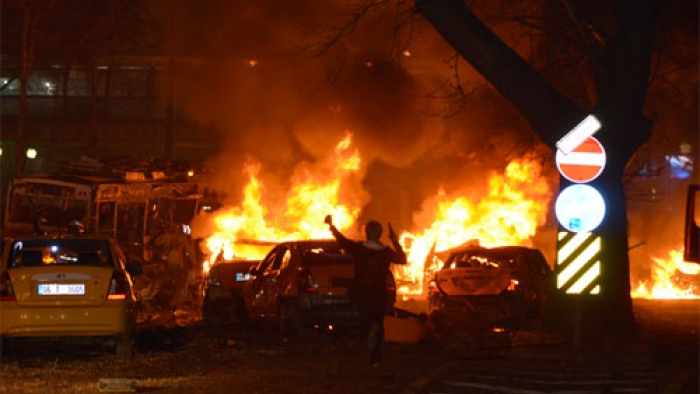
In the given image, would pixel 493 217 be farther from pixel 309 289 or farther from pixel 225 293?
pixel 309 289

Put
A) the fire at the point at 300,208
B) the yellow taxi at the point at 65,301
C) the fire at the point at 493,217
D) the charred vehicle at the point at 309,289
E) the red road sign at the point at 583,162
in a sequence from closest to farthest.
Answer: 1. the red road sign at the point at 583,162
2. the yellow taxi at the point at 65,301
3. the charred vehicle at the point at 309,289
4. the fire at the point at 300,208
5. the fire at the point at 493,217

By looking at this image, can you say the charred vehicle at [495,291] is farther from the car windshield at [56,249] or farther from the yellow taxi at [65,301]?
the car windshield at [56,249]

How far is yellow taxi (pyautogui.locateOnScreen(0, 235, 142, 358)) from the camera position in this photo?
494 inches

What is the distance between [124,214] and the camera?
23.9 metres

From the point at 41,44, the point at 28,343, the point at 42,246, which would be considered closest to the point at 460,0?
the point at 42,246

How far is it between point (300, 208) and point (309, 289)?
14.6 meters

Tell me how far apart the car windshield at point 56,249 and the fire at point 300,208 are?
10553mm

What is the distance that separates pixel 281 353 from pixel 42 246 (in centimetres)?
315

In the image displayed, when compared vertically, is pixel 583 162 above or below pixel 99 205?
below

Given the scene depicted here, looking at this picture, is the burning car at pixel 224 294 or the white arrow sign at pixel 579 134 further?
the burning car at pixel 224 294

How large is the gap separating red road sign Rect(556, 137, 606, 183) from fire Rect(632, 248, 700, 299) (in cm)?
1591

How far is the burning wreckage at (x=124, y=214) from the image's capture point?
2188cm

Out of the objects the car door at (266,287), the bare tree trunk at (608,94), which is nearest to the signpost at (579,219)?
the bare tree trunk at (608,94)

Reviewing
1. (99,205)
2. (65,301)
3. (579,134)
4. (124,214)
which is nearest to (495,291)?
(579,134)
